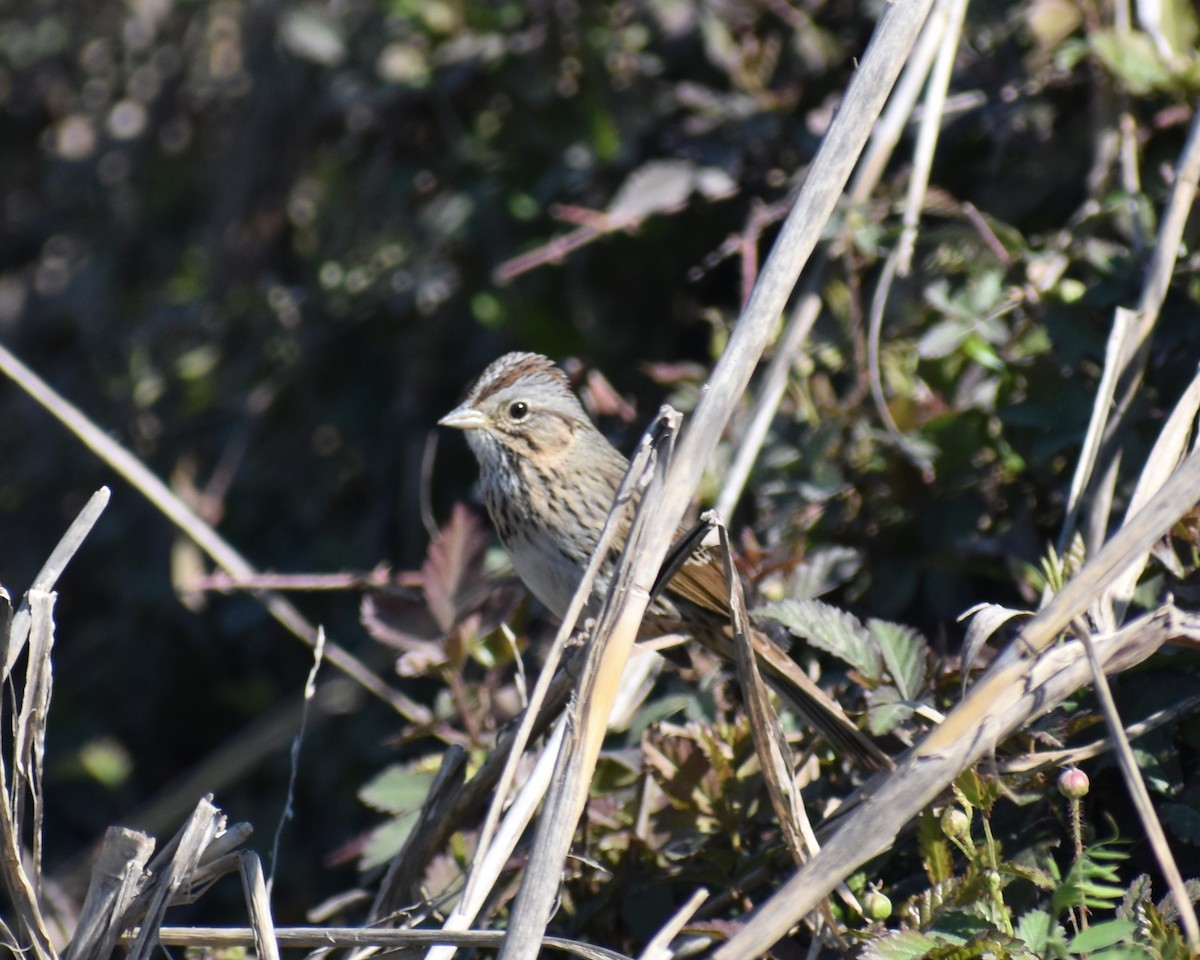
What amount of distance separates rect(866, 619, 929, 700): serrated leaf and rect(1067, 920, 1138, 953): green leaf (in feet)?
1.65

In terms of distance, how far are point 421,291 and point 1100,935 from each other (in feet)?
7.99

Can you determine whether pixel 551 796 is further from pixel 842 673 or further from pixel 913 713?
pixel 842 673

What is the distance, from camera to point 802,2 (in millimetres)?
3254

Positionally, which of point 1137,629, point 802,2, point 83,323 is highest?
point 802,2

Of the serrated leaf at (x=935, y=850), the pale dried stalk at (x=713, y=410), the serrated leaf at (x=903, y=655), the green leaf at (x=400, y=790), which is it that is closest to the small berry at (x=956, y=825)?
the serrated leaf at (x=935, y=850)

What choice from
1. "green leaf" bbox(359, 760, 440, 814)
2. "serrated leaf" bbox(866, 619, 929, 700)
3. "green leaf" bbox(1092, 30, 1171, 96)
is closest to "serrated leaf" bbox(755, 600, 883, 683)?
"serrated leaf" bbox(866, 619, 929, 700)

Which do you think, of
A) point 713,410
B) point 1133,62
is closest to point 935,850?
point 713,410

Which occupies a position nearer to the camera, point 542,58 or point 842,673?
point 842,673

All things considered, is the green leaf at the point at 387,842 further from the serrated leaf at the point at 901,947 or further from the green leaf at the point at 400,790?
the serrated leaf at the point at 901,947

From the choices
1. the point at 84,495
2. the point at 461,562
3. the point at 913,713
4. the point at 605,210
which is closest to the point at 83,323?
the point at 84,495

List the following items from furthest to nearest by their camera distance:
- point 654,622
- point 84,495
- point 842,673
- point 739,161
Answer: point 84,495 → point 739,161 → point 654,622 → point 842,673

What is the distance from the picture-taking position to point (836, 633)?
2.06 meters

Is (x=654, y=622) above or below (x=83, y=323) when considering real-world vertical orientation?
below

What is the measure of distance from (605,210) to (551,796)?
198cm
